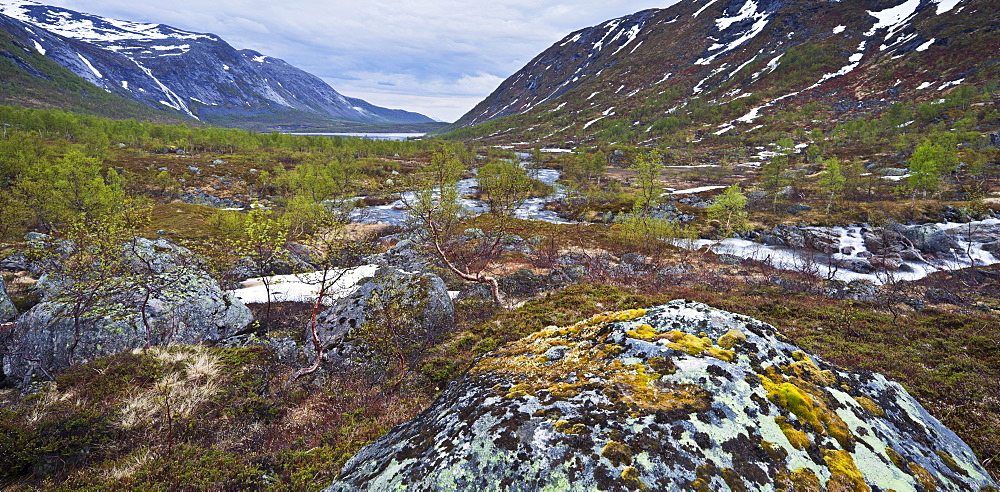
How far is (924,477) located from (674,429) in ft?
8.15

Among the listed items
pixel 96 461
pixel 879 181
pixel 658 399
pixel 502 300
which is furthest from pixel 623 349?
pixel 879 181

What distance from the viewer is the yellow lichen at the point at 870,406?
14.2 ft

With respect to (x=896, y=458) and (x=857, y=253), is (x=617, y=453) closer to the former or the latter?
(x=896, y=458)

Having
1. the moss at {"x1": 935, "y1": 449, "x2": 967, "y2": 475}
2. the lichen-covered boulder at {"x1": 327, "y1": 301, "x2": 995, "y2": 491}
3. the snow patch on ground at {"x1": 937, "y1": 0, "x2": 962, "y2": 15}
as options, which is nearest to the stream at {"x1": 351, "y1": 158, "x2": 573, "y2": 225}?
the lichen-covered boulder at {"x1": 327, "y1": 301, "x2": 995, "y2": 491}

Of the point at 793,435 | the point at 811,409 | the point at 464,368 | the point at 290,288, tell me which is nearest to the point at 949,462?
the point at 811,409

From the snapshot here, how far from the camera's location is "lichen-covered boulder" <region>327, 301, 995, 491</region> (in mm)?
3119

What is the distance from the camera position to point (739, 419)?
3.69 meters

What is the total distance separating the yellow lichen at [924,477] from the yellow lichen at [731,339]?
6.06ft

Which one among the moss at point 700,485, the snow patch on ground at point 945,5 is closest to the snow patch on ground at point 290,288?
the moss at point 700,485

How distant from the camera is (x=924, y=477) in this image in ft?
11.5

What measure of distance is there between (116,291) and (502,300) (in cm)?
1269

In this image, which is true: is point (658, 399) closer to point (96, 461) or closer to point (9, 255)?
point (96, 461)

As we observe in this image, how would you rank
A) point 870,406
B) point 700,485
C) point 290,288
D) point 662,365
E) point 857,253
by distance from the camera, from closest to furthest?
1. point 700,485
2. point 870,406
3. point 662,365
4. point 290,288
5. point 857,253

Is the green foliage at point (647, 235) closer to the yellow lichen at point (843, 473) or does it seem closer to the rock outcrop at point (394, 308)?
the rock outcrop at point (394, 308)
